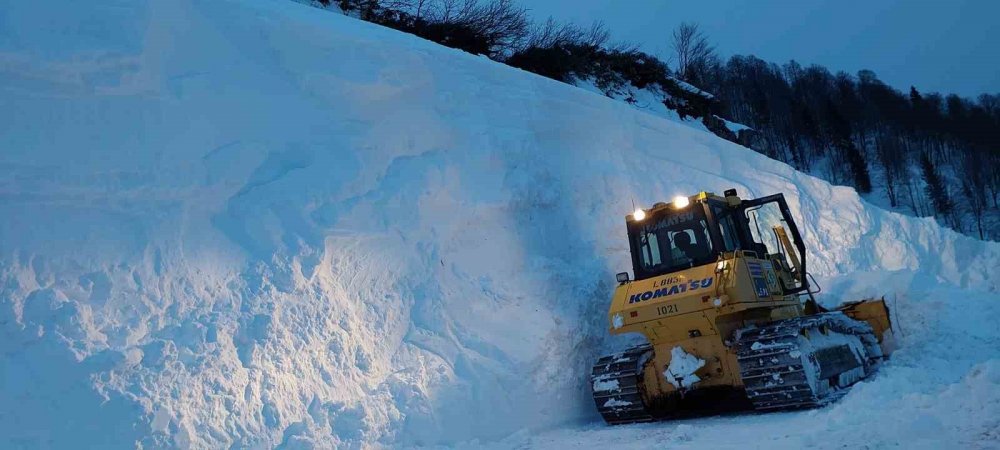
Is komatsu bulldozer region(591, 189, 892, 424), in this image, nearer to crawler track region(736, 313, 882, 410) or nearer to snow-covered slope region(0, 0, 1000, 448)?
crawler track region(736, 313, 882, 410)

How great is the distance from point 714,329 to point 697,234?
1329 mm

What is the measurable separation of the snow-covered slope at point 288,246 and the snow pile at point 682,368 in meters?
1.36

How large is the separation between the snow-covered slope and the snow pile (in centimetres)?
136

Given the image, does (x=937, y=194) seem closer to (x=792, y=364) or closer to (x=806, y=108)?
(x=806, y=108)

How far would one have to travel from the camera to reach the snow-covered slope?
623 cm

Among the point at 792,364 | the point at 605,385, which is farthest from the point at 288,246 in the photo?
the point at 792,364

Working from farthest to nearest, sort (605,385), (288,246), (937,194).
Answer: (937,194) < (605,385) < (288,246)

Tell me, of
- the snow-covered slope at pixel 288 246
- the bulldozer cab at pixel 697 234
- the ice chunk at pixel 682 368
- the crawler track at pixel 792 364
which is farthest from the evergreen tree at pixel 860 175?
the ice chunk at pixel 682 368

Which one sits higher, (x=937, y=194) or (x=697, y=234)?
(x=937, y=194)

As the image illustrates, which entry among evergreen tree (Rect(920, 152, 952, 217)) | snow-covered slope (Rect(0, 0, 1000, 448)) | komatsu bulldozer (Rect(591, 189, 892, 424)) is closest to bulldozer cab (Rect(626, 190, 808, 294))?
komatsu bulldozer (Rect(591, 189, 892, 424))

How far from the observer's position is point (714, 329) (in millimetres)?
7906

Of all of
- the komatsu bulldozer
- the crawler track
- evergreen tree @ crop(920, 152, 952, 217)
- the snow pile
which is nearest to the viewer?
the crawler track

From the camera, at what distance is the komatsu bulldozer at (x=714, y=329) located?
742cm

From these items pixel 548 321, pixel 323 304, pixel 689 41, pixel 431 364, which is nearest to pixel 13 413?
pixel 323 304
